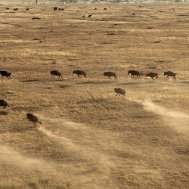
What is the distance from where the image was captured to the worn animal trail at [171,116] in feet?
69.2

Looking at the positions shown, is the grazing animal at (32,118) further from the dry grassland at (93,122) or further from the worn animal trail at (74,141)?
the worn animal trail at (74,141)

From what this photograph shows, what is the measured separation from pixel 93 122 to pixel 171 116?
14.4ft

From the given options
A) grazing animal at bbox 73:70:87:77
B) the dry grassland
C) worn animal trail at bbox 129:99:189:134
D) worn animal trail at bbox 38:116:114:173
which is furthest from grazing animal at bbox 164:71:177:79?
worn animal trail at bbox 38:116:114:173

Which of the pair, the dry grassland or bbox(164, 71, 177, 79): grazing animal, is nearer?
the dry grassland

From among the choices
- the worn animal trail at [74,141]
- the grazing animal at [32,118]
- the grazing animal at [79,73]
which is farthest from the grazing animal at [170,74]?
the grazing animal at [32,118]

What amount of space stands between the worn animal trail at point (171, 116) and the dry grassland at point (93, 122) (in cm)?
5

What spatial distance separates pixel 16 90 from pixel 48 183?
12.3m

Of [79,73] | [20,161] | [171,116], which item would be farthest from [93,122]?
[79,73]

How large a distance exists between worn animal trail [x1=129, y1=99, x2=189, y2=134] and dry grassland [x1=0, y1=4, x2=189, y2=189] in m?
0.05

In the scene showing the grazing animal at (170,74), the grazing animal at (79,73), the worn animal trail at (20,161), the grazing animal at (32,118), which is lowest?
the worn animal trail at (20,161)

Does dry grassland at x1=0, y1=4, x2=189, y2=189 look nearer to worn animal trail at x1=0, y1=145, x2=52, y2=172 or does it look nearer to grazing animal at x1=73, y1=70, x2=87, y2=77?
worn animal trail at x1=0, y1=145, x2=52, y2=172

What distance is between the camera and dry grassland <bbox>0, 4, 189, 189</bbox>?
16250 mm

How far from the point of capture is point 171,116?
22.7 metres

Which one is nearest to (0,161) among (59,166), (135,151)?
(59,166)
